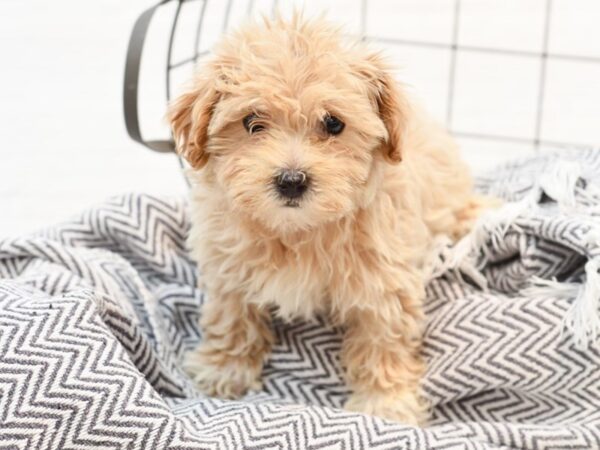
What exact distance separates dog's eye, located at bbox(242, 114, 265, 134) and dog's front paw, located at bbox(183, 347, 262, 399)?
66cm

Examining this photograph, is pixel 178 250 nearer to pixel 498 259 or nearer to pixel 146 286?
pixel 146 286

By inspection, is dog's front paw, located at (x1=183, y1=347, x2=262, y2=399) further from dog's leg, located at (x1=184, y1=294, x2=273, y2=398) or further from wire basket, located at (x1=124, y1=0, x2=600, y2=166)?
wire basket, located at (x1=124, y1=0, x2=600, y2=166)

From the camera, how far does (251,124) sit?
1.73 metres

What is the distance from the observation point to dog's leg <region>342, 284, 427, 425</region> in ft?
6.53

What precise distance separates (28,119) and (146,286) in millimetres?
1001

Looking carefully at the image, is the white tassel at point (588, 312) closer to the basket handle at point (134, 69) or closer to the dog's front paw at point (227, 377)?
the dog's front paw at point (227, 377)

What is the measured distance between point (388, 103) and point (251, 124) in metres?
0.30

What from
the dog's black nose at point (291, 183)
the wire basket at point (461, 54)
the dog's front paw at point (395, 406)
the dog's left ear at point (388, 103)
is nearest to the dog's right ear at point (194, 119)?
the dog's black nose at point (291, 183)

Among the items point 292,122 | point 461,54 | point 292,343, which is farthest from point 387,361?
point 461,54

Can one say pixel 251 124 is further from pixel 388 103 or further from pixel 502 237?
pixel 502 237

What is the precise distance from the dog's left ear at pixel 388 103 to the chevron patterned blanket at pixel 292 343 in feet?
1.61

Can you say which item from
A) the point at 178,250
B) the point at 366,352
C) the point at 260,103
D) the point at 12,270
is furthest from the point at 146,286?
the point at 260,103

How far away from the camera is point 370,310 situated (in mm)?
1973

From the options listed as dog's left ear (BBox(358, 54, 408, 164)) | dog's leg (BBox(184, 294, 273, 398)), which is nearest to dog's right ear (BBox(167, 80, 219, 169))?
dog's left ear (BBox(358, 54, 408, 164))
